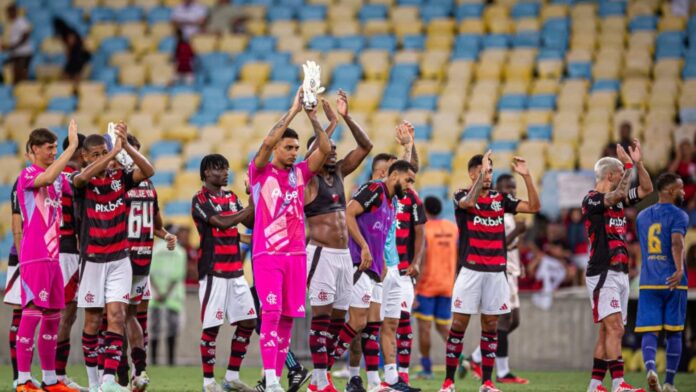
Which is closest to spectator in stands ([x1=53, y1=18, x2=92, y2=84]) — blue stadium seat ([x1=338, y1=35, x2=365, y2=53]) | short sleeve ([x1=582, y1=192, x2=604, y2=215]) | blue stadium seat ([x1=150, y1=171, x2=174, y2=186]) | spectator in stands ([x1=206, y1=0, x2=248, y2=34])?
spectator in stands ([x1=206, y1=0, x2=248, y2=34])

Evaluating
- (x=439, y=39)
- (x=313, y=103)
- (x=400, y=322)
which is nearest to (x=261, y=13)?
(x=439, y=39)

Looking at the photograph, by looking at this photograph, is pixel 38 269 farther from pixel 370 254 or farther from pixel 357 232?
pixel 370 254

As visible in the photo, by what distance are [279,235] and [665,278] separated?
472cm

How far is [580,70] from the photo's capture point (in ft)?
72.4

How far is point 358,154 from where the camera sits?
10.8 metres

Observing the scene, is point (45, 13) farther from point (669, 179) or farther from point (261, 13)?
→ point (669, 179)

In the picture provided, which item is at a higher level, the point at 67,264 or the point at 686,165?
the point at 686,165

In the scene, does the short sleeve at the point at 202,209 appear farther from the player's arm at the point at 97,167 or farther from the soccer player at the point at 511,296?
the soccer player at the point at 511,296

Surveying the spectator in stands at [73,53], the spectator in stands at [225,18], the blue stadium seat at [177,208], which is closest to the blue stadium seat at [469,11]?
the spectator in stands at [225,18]

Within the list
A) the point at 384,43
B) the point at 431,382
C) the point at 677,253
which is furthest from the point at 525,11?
the point at 677,253

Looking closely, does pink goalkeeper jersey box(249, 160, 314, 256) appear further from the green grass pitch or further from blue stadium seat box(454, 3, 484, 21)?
blue stadium seat box(454, 3, 484, 21)

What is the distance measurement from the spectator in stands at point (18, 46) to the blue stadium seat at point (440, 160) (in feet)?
34.5

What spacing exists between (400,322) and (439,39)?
491 inches

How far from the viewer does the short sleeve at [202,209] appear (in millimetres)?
11289
